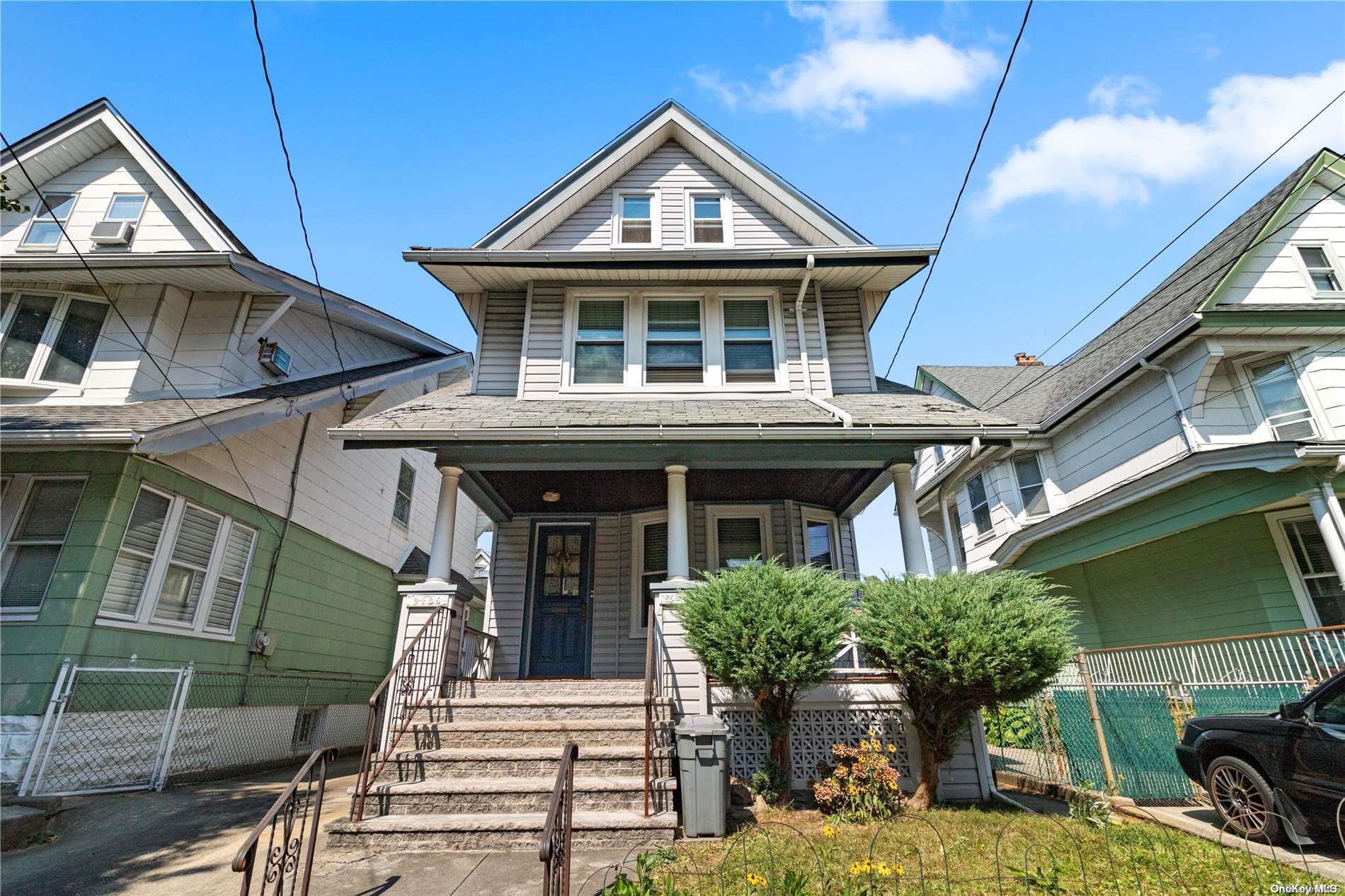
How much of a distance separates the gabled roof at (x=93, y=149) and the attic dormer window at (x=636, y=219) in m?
6.24

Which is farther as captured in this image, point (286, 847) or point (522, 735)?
point (522, 735)

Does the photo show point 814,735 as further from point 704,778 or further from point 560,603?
point 560,603

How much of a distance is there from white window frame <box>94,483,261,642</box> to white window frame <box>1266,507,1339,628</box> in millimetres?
15644

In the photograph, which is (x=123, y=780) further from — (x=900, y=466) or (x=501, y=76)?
(x=900, y=466)

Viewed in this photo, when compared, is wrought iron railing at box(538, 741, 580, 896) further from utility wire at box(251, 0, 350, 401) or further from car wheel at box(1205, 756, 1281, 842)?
utility wire at box(251, 0, 350, 401)

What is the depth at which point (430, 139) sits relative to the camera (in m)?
7.29

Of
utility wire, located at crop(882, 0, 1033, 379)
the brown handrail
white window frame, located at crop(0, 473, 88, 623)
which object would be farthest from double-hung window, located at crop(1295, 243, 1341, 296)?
white window frame, located at crop(0, 473, 88, 623)

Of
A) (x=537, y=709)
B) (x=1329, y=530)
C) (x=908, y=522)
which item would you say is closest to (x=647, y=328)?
(x=908, y=522)

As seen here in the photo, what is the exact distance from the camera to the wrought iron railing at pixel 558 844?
3000 mm

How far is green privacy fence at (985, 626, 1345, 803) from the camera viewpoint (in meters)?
6.18

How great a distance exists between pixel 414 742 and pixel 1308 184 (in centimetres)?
1665

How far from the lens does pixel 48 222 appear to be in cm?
1020

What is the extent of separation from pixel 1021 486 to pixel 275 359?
1597 cm

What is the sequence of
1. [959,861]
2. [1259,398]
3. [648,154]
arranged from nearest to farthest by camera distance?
[959,861]
[1259,398]
[648,154]
